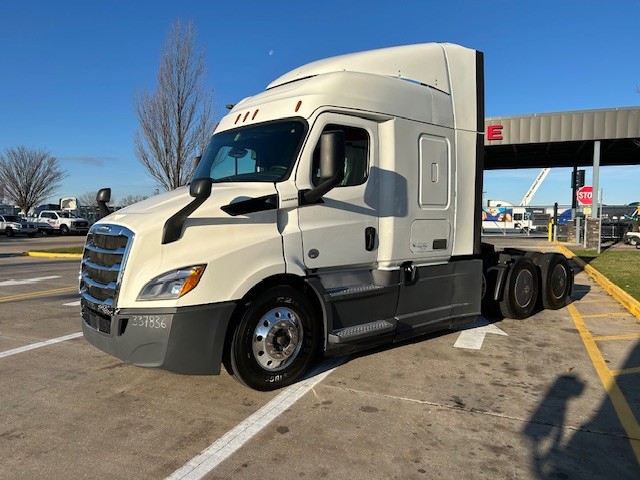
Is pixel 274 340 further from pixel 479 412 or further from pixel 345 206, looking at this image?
pixel 479 412

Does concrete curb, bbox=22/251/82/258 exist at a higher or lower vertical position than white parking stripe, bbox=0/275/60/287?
lower

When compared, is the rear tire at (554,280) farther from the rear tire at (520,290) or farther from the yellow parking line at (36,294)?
the yellow parking line at (36,294)

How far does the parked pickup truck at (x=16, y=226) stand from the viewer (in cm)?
3897

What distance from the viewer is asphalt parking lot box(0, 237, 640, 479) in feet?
10.6

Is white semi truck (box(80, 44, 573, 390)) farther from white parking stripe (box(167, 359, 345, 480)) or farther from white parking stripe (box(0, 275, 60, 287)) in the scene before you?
white parking stripe (box(0, 275, 60, 287))

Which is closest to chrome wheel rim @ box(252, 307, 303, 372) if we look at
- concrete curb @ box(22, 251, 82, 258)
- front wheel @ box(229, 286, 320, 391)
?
front wheel @ box(229, 286, 320, 391)

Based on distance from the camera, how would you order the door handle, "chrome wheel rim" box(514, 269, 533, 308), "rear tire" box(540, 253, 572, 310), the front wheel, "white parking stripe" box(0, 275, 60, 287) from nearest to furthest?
the front wheel, the door handle, "chrome wheel rim" box(514, 269, 533, 308), "rear tire" box(540, 253, 572, 310), "white parking stripe" box(0, 275, 60, 287)

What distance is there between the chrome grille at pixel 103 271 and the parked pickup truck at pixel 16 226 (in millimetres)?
41027

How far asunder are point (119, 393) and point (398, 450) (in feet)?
8.60

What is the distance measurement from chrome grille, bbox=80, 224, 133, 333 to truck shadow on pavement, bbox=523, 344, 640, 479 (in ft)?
11.4

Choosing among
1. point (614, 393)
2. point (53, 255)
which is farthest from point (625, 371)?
point (53, 255)

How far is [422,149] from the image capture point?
5668 mm

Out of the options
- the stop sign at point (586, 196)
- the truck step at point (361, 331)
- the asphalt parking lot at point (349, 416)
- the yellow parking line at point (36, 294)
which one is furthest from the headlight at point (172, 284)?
the stop sign at point (586, 196)

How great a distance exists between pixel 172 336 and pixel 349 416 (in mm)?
1582
